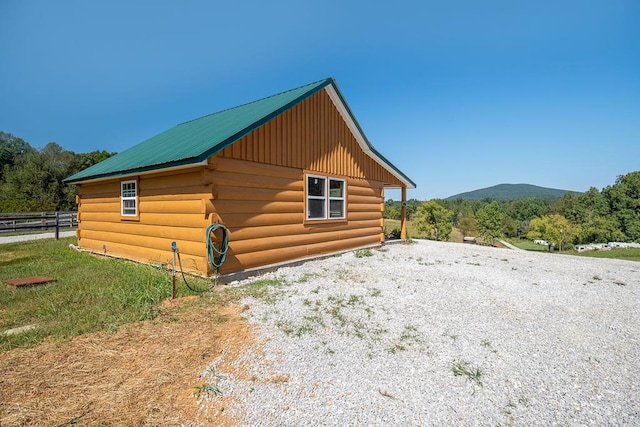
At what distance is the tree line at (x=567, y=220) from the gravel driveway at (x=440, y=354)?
103 ft

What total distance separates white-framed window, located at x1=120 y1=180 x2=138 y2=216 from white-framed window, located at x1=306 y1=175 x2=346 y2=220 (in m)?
4.91

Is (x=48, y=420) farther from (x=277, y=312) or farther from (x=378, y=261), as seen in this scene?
(x=378, y=261)

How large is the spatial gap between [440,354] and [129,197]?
9.20 meters

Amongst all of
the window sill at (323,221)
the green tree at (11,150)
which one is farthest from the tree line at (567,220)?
the green tree at (11,150)

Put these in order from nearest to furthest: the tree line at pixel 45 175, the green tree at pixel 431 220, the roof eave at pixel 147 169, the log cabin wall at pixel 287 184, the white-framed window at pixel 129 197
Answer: the roof eave at pixel 147 169, the log cabin wall at pixel 287 184, the white-framed window at pixel 129 197, the green tree at pixel 431 220, the tree line at pixel 45 175

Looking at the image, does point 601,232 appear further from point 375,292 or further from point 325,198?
point 375,292

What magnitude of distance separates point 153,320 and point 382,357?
3.48 m

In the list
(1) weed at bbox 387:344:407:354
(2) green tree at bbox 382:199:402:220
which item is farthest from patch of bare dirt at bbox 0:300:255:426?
(2) green tree at bbox 382:199:402:220

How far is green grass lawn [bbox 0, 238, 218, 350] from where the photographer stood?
4.59 meters

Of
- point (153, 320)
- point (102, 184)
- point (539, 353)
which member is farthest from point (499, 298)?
point (102, 184)

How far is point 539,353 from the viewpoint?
4121mm

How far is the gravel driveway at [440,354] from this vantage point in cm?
300

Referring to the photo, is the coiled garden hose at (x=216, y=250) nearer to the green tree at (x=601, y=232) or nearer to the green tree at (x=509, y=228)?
the green tree at (x=601, y=232)

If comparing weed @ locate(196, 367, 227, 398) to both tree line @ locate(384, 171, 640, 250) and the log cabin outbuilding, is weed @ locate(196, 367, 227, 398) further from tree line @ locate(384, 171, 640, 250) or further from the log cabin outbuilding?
tree line @ locate(384, 171, 640, 250)
